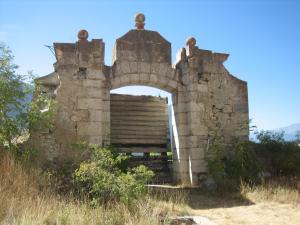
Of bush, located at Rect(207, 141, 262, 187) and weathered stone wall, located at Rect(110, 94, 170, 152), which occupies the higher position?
weathered stone wall, located at Rect(110, 94, 170, 152)

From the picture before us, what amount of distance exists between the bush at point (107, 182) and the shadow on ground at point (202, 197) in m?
0.94

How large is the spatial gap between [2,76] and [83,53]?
2.01m

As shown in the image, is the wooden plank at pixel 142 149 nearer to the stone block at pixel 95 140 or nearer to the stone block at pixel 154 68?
the stone block at pixel 95 140

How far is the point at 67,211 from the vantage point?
4.71 metres

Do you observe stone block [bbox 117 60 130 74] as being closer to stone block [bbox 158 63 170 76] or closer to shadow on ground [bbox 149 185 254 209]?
stone block [bbox 158 63 170 76]

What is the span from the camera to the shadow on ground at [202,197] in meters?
6.81

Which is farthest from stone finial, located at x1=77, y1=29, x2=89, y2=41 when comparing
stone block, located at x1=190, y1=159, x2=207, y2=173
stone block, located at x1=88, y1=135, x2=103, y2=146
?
stone block, located at x1=190, y1=159, x2=207, y2=173

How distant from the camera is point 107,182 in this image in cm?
565

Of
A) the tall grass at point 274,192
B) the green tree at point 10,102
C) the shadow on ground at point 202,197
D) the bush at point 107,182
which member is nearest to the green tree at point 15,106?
the green tree at point 10,102

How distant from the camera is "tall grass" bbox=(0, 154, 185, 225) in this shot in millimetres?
4441

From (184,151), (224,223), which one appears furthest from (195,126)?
(224,223)

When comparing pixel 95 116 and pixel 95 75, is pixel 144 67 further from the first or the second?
pixel 95 116

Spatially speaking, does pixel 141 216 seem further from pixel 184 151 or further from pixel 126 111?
pixel 126 111

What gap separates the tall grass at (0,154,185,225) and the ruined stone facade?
1.68 meters
